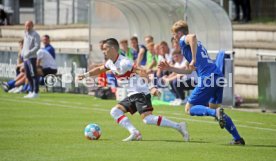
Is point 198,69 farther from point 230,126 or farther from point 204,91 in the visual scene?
point 230,126

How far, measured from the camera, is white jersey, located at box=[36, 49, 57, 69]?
28.5 meters

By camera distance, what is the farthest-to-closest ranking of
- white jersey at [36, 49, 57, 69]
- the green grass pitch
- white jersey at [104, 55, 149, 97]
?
white jersey at [36, 49, 57, 69], white jersey at [104, 55, 149, 97], the green grass pitch

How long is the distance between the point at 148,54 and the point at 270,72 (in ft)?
17.0

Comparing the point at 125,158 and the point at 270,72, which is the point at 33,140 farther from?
the point at 270,72

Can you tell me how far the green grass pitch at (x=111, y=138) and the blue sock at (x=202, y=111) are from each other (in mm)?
503

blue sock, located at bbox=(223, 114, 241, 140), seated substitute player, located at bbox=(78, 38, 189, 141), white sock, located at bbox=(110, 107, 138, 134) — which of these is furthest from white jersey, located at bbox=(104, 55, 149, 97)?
blue sock, located at bbox=(223, 114, 241, 140)

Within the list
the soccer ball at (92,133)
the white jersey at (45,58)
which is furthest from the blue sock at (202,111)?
the white jersey at (45,58)

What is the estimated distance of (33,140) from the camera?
15.1m

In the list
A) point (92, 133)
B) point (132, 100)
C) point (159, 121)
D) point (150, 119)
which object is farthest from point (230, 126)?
point (92, 133)

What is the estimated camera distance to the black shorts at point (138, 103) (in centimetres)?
1530

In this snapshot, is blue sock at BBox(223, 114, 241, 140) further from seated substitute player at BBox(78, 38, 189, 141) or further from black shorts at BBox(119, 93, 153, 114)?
black shorts at BBox(119, 93, 153, 114)

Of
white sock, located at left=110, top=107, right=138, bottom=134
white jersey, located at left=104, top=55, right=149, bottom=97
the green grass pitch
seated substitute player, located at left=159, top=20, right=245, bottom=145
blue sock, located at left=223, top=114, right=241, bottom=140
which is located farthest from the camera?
white jersey, located at left=104, top=55, right=149, bottom=97

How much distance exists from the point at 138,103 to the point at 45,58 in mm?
13629

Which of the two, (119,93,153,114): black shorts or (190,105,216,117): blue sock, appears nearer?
(190,105,216,117): blue sock
